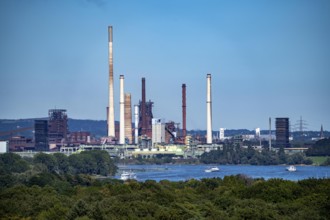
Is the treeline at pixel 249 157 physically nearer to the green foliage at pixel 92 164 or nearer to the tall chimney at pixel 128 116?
the tall chimney at pixel 128 116

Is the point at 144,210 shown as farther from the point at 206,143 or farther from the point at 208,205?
the point at 206,143

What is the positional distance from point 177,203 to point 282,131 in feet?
397

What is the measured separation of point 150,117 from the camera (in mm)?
172125

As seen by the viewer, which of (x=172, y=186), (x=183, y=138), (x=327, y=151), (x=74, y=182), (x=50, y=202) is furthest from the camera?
(x=183, y=138)

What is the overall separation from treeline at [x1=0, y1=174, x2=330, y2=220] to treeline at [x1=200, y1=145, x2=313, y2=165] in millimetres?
84295

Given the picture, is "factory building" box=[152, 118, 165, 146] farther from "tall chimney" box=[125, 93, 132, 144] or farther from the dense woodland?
the dense woodland

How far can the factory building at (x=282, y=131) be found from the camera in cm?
16138

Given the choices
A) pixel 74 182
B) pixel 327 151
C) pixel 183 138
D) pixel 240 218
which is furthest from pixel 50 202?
pixel 183 138

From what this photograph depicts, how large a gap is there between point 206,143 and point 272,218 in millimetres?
130753

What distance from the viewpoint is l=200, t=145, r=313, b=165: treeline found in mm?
140125

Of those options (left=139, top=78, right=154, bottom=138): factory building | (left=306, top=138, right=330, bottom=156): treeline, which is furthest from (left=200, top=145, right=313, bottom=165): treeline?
(left=139, top=78, right=154, bottom=138): factory building

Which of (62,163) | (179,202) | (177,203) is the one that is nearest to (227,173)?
(62,163)

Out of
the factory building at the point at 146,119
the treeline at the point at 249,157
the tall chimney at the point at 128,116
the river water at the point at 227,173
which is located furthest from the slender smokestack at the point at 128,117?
the river water at the point at 227,173

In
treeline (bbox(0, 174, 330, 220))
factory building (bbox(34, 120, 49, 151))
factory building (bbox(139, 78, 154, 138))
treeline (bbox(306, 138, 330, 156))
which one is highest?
factory building (bbox(139, 78, 154, 138))
